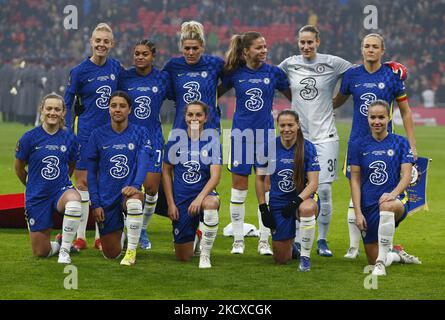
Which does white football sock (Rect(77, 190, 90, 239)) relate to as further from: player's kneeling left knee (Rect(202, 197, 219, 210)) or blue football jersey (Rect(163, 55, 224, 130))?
player's kneeling left knee (Rect(202, 197, 219, 210))

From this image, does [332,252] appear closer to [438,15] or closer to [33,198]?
[33,198]

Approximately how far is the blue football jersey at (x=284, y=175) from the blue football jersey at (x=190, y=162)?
48 centimetres

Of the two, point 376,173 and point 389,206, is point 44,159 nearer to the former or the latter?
point 376,173

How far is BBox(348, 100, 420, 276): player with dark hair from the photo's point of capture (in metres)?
7.86

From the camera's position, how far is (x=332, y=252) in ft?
29.2

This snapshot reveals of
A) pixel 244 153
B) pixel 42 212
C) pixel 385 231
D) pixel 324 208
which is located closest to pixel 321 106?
pixel 244 153

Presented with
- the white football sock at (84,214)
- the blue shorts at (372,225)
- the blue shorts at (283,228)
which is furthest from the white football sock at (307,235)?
the white football sock at (84,214)

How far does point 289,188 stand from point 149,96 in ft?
5.10

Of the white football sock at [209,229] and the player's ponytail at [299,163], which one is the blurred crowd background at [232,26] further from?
the white football sock at [209,229]

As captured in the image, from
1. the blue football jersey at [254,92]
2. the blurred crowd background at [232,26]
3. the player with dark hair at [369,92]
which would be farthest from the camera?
the blurred crowd background at [232,26]

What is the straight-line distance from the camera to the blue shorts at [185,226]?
27.1 feet

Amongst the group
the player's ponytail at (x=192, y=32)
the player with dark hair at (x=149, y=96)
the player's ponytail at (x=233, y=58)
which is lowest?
the player with dark hair at (x=149, y=96)
